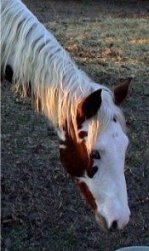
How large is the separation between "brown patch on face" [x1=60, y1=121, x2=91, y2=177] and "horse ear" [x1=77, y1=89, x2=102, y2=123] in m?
0.09

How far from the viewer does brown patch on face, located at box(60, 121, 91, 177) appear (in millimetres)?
2600

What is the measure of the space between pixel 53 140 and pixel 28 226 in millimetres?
1096

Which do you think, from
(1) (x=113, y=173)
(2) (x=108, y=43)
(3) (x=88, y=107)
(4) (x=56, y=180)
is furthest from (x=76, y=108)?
(2) (x=108, y=43)

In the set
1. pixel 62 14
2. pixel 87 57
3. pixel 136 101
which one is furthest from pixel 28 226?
pixel 62 14

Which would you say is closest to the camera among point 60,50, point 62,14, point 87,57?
point 60,50

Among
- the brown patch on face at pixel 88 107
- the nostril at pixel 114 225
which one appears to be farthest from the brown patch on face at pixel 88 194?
the brown patch on face at pixel 88 107

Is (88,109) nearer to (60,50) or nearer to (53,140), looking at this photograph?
(60,50)

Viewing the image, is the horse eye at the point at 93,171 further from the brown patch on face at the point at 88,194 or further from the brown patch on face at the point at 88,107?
the brown patch on face at the point at 88,107

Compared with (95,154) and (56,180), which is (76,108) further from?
(56,180)

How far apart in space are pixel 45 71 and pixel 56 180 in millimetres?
1136

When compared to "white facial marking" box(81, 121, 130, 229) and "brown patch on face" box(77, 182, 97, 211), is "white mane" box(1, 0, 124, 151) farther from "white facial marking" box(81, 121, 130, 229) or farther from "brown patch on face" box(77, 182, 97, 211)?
"brown patch on face" box(77, 182, 97, 211)

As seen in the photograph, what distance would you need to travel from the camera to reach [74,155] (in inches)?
104

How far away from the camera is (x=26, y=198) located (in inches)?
137

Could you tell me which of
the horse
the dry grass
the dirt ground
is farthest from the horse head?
the dry grass
